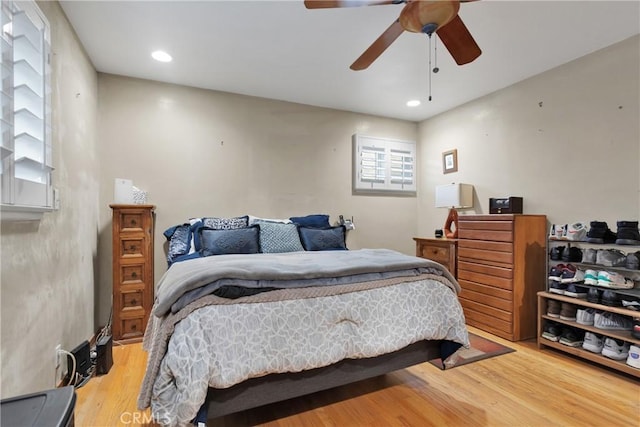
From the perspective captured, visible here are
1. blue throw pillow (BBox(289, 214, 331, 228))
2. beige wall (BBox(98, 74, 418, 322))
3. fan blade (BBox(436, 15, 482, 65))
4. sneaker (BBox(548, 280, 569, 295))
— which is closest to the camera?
fan blade (BBox(436, 15, 482, 65))

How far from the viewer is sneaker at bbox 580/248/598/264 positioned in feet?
8.04

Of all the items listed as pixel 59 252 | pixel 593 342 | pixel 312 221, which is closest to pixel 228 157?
pixel 312 221

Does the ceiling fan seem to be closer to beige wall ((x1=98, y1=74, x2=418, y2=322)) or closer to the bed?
the bed

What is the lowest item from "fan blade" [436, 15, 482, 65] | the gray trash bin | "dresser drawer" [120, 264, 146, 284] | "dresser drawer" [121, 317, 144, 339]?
"dresser drawer" [121, 317, 144, 339]

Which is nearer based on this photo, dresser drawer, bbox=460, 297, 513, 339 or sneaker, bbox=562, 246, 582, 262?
sneaker, bbox=562, 246, 582, 262

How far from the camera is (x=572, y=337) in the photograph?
2461 mm

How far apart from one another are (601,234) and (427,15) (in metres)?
2.17

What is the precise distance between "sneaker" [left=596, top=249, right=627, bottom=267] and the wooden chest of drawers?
1.24 metres

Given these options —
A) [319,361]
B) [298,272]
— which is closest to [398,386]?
[319,361]

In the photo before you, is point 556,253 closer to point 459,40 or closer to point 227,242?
point 459,40

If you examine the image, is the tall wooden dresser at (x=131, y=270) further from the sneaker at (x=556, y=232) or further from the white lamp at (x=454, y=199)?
the sneaker at (x=556, y=232)

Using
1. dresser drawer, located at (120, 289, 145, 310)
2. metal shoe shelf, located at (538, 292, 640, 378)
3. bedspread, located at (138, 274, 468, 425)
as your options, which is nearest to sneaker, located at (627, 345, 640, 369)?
metal shoe shelf, located at (538, 292, 640, 378)

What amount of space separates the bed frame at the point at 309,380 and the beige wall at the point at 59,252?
3.16 ft

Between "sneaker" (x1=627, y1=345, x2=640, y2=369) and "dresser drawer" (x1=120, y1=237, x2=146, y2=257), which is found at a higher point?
"dresser drawer" (x1=120, y1=237, x2=146, y2=257)
